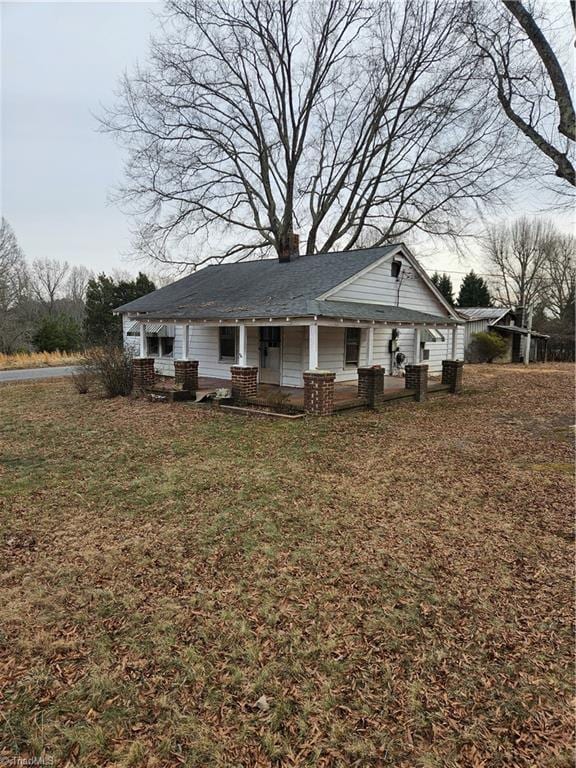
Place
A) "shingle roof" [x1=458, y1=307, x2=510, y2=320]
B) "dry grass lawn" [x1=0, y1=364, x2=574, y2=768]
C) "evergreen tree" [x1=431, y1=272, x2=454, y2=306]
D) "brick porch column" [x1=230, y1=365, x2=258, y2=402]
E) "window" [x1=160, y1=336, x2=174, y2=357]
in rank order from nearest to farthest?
"dry grass lawn" [x1=0, y1=364, x2=574, y2=768] → "brick porch column" [x1=230, y1=365, x2=258, y2=402] → "window" [x1=160, y1=336, x2=174, y2=357] → "shingle roof" [x1=458, y1=307, x2=510, y2=320] → "evergreen tree" [x1=431, y1=272, x2=454, y2=306]

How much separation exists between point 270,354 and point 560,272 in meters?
35.8

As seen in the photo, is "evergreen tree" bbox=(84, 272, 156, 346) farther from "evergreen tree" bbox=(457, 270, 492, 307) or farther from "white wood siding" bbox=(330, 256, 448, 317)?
"evergreen tree" bbox=(457, 270, 492, 307)

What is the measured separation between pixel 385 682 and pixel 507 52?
1207 cm

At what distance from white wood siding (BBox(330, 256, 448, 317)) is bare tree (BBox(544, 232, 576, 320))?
28.0m

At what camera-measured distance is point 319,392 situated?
361 inches

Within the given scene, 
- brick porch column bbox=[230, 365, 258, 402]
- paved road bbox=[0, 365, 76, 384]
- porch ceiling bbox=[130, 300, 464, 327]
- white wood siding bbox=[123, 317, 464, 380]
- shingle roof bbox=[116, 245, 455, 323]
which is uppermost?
shingle roof bbox=[116, 245, 455, 323]

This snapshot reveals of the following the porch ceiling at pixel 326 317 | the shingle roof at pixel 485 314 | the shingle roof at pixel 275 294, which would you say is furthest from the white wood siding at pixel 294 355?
the shingle roof at pixel 485 314

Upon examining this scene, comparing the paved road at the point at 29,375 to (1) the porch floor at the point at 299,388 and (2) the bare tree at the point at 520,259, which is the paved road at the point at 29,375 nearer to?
(1) the porch floor at the point at 299,388

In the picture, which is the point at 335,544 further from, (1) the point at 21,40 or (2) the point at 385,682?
(1) the point at 21,40

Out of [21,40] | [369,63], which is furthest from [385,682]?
[369,63]

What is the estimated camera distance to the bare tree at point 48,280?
43356 millimetres

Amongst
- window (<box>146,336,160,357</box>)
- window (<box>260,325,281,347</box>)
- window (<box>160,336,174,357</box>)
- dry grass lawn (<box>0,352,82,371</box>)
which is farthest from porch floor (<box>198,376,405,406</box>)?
dry grass lawn (<box>0,352,82,371</box>)

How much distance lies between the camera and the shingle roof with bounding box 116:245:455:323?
34.6 feet

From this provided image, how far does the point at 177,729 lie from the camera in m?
2.05
